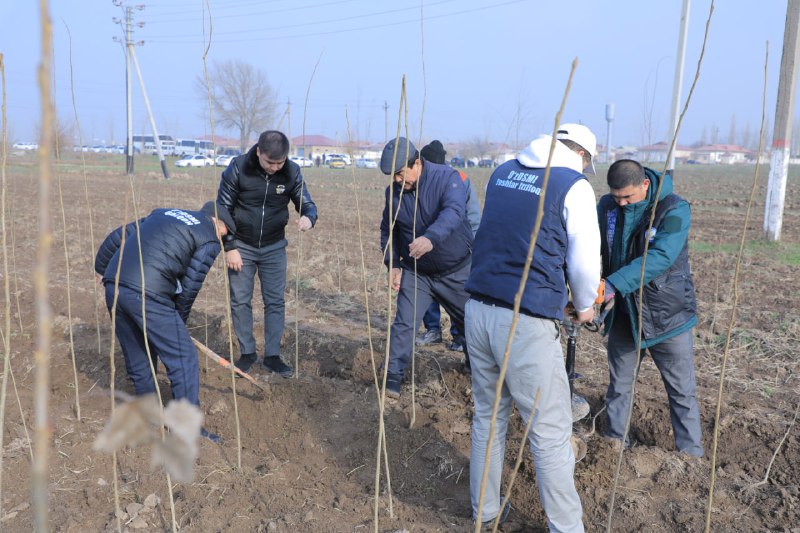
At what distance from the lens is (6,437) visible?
3227mm

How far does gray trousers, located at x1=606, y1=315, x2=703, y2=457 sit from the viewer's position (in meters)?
3.08

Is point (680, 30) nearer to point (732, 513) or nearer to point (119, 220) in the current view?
point (732, 513)

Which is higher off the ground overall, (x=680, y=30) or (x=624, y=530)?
(x=680, y=30)

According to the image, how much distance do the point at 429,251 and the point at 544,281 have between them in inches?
56.6

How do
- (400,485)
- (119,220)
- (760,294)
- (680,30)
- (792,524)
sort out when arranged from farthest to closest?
1. (119,220)
2. (680,30)
3. (760,294)
4. (400,485)
5. (792,524)

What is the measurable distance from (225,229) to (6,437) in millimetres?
1508

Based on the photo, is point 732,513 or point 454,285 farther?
point 454,285

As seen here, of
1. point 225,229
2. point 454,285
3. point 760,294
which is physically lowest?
point 760,294

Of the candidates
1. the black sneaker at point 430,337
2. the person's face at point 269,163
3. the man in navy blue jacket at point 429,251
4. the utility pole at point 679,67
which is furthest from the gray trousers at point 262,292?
the utility pole at point 679,67

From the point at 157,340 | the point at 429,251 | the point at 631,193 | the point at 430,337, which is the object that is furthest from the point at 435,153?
the point at 157,340

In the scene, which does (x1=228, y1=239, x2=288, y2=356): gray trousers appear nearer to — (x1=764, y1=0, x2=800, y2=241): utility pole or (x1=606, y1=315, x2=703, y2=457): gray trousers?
(x1=606, y1=315, x2=703, y2=457): gray trousers

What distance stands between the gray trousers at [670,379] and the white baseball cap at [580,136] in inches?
43.1

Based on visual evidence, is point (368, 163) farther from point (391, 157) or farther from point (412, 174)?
point (391, 157)

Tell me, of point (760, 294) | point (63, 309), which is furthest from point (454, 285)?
point (760, 294)
